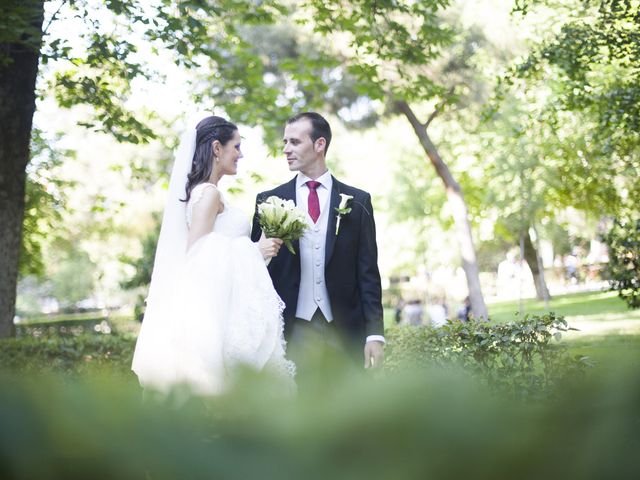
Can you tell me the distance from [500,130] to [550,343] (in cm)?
2014

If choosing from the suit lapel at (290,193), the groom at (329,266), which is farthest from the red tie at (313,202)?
the suit lapel at (290,193)

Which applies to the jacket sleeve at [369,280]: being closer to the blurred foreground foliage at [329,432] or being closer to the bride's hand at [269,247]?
the bride's hand at [269,247]

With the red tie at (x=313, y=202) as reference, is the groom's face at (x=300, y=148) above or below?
above

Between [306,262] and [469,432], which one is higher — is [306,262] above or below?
above

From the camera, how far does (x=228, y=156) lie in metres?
5.36

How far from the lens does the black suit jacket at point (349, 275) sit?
519 cm

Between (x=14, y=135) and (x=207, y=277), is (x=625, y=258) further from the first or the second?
(x=207, y=277)

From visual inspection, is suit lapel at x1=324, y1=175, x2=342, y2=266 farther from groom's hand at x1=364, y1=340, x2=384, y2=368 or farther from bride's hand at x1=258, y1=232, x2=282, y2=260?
groom's hand at x1=364, y1=340, x2=384, y2=368

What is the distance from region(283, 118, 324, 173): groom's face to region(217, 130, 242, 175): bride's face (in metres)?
0.36

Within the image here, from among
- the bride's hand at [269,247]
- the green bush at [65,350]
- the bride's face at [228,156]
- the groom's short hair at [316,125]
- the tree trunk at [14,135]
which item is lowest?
the green bush at [65,350]

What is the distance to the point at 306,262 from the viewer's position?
209 inches

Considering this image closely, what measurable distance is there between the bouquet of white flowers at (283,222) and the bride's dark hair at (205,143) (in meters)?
0.52

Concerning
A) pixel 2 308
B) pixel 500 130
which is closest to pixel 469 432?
pixel 2 308

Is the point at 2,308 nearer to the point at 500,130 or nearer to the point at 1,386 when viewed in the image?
the point at 1,386
